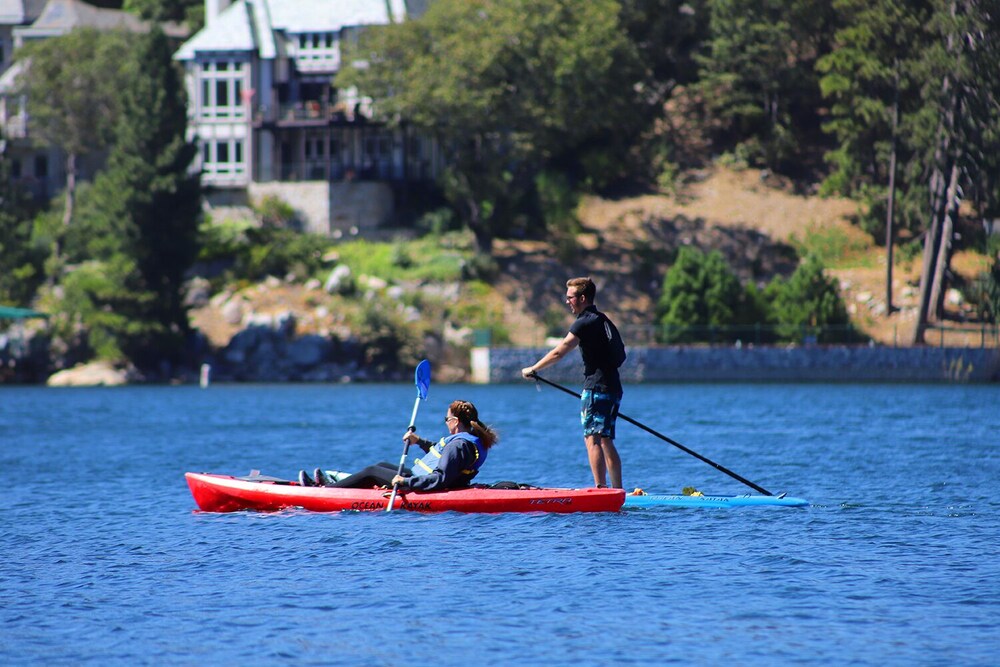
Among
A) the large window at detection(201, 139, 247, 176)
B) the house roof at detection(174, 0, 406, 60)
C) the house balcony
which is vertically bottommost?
the large window at detection(201, 139, 247, 176)

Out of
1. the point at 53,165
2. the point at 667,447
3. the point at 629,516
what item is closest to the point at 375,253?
the point at 53,165

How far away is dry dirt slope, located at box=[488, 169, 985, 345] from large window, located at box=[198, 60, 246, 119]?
1576 cm

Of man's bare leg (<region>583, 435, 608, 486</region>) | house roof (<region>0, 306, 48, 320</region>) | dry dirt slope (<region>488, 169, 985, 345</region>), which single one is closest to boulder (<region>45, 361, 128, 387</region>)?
house roof (<region>0, 306, 48, 320</region>)

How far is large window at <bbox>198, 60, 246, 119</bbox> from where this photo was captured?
3012 inches

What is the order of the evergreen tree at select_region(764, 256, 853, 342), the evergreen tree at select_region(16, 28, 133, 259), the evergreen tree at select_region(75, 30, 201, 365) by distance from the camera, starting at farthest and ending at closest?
the evergreen tree at select_region(16, 28, 133, 259) < the evergreen tree at select_region(75, 30, 201, 365) < the evergreen tree at select_region(764, 256, 853, 342)

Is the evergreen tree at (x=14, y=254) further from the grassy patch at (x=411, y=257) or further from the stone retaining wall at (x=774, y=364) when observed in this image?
the stone retaining wall at (x=774, y=364)

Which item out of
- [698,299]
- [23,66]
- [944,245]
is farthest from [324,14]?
[944,245]

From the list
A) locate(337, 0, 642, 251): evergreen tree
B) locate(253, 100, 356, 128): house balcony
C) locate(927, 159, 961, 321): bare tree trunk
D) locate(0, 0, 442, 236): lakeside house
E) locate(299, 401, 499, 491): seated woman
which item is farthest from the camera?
locate(0, 0, 442, 236): lakeside house

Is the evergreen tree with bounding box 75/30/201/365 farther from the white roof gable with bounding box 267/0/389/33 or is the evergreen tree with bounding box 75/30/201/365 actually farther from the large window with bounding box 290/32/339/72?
the white roof gable with bounding box 267/0/389/33

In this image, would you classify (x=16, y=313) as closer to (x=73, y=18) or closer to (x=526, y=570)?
(x=73, y=18)

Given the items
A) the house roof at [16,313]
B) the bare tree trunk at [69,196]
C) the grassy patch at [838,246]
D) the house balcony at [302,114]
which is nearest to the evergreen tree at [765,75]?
the grassy patch at [838,246]

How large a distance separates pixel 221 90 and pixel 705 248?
25302mm

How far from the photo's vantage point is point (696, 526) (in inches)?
699

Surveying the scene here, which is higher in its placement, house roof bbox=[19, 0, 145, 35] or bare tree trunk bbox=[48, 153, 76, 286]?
house roof bbox=[19, 0, 145, 35]
